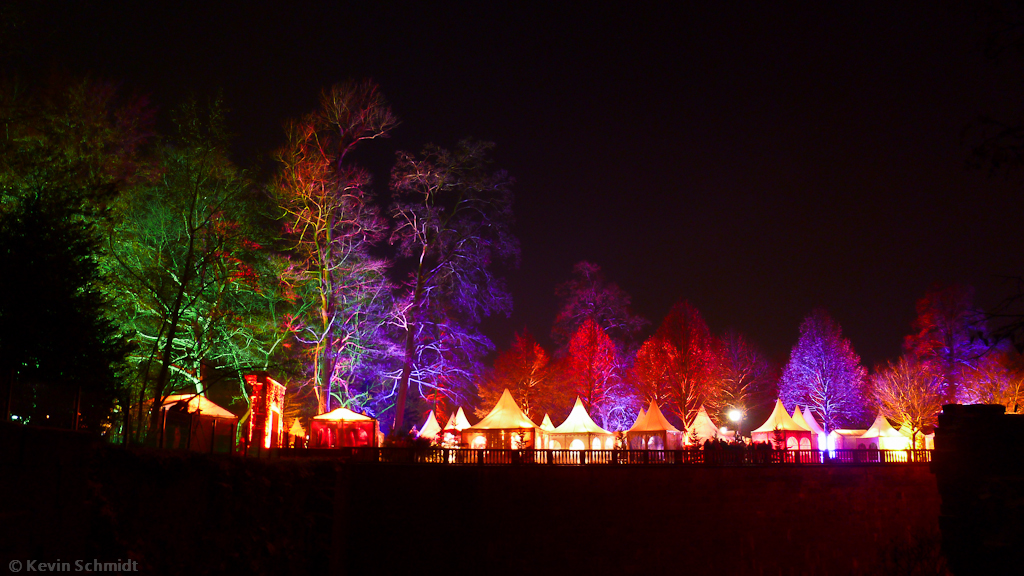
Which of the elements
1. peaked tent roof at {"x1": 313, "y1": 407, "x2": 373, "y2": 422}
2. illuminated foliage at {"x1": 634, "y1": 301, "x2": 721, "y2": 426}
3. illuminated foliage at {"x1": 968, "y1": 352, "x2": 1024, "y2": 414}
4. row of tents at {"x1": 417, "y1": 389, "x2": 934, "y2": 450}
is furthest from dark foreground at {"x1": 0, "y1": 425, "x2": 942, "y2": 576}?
illuminated foliage at {"x1": 634, "y1": 301, "x2": 721, "y2": 426}

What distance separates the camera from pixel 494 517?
19609mm

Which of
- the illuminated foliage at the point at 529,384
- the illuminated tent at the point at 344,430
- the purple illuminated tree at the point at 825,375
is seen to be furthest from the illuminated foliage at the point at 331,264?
the purple illuminated tree at the point at 825,375

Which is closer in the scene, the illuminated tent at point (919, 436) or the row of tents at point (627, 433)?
the row of tents at point (627, 433)

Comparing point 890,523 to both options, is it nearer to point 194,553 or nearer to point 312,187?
point 194,553

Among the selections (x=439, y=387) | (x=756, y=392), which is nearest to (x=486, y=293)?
(x=439, y=387)

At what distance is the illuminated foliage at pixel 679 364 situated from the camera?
1655 inches

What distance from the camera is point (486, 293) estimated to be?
32.1 m

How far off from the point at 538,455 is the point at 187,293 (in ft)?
41.0

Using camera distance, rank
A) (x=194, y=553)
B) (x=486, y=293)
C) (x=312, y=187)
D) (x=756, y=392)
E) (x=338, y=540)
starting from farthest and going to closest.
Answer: (x=756, y=392), (x=486, y=293), (x=312, y=187), (x=338, y=540), (x=194, y=553)

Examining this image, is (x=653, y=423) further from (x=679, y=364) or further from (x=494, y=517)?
(x=494, y=517)

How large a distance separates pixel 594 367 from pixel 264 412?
23.7 m

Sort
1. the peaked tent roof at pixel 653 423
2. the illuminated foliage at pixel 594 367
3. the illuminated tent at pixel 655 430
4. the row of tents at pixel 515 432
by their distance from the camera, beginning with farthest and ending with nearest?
the illuminated foliage at pixel 594 367 → the peaked tent roof at pixel 653 423 → the illuminated tent at pixel 655 430 → the row of tents at pixel 515 432

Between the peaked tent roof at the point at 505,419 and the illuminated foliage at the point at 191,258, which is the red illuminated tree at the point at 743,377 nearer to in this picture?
the peaked tent roof at the point at 505,419

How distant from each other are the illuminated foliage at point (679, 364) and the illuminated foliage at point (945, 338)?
12.9 m
